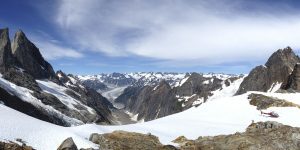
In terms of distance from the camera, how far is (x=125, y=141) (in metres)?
30.6

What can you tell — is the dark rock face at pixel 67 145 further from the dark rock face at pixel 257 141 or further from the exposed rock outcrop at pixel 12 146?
the dark rock face at pixel 257 141

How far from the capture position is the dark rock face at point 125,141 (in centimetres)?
2892

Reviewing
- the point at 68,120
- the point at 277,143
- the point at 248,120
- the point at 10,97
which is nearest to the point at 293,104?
the point at 248,120

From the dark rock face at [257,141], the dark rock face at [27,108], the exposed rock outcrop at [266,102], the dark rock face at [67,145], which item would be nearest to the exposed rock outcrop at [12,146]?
the dark rock face at [67,145]

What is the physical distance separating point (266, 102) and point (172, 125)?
18071 mm

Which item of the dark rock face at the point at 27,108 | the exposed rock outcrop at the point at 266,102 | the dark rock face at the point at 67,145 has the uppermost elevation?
the exposed rock outcrop at the point at 266,102

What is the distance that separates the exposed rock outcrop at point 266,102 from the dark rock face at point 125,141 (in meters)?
26.8

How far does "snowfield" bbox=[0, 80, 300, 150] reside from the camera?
2639 centimetres

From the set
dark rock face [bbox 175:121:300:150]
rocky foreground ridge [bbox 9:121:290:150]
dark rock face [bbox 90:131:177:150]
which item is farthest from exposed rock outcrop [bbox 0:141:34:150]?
dark rock face [bbox 175:121:300:150]

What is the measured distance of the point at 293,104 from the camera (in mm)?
55094

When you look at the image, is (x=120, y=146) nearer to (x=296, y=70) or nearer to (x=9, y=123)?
(x=9, y=123)

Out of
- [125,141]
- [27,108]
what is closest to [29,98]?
[27,108]

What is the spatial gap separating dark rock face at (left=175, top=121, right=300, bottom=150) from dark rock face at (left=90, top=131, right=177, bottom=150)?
9.55ft

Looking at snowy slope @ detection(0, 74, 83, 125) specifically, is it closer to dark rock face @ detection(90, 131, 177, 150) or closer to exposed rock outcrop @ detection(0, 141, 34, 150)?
dark rock face @ detection(90, 131, 177, 150)
